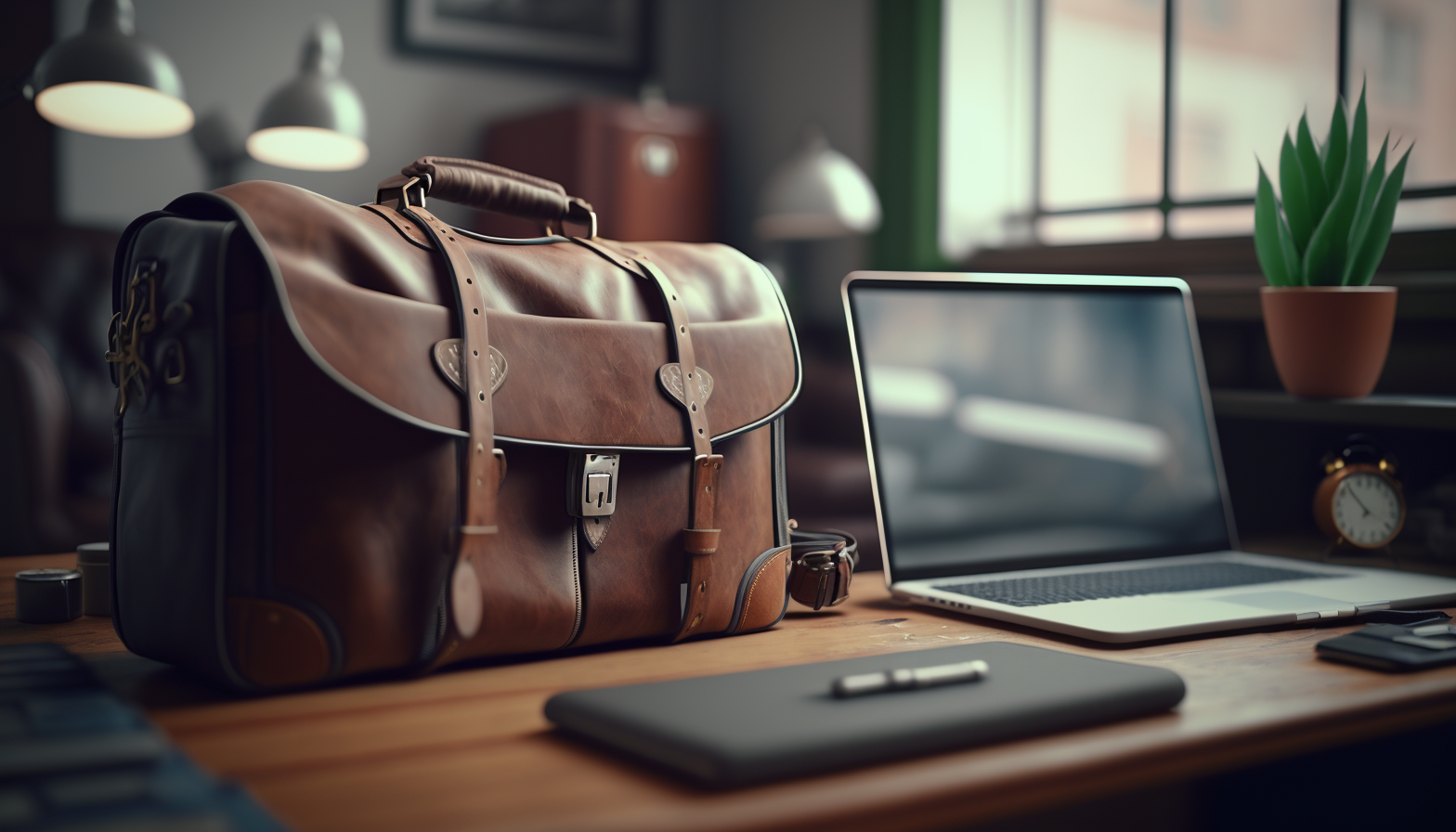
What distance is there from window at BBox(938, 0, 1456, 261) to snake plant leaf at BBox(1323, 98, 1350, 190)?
36.4 inches

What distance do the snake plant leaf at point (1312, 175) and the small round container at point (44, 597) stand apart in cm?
117

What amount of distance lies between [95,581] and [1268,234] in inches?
44.7

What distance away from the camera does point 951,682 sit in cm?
58

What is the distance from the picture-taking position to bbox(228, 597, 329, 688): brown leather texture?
1.92 ft

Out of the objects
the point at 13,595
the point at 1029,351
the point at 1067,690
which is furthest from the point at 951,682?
the point at 13,595

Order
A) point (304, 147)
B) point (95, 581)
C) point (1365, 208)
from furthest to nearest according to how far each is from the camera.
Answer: point (304, 147), point (1365, 208), point (95, 581)

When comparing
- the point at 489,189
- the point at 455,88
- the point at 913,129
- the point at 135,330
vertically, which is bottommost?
the point at 135,330

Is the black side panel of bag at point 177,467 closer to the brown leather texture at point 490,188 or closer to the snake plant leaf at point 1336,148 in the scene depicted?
the brown leather texture at point 490,188

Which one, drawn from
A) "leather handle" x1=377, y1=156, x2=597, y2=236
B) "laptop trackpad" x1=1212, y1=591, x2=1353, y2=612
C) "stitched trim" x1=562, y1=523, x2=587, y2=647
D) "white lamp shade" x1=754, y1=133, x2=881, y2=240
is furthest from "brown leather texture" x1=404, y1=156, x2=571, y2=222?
"white lamp shade" x1=754, y1=133, x2=881, y2=240

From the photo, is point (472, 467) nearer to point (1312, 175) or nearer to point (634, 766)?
point (634, 766)

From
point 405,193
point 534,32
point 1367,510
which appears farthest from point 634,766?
point 534,32

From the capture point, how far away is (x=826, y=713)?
0.52 m

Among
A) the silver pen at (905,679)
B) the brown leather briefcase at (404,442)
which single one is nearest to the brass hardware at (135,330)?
the brown leather briefcase at (404,442)

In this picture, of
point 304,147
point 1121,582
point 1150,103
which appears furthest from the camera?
point 1150,103
